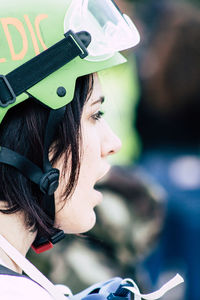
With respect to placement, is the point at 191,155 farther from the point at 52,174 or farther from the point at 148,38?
the point at 52,174

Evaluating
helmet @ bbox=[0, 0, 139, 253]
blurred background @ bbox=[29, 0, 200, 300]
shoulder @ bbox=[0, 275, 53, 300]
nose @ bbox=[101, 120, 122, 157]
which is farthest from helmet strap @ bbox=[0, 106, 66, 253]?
blurred background @ bbox=[29, 0, 200, 300]

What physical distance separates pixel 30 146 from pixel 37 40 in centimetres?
32

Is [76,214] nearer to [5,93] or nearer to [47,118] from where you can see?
[47,118]

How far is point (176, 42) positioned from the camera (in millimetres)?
3855

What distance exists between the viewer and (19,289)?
167 cm

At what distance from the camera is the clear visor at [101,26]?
6.72ft

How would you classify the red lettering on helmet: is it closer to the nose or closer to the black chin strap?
the black chin strap

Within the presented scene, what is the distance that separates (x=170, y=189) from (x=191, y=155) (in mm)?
264

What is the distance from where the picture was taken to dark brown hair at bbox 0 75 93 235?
1960mm

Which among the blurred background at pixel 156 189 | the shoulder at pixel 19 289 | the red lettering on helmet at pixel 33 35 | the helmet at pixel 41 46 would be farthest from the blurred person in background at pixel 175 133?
the shoulder at pixel 19 289

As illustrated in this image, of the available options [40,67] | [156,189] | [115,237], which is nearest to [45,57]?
[40,67]

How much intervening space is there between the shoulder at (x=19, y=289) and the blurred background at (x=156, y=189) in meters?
1.56

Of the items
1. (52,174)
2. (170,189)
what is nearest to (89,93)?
(52,174)

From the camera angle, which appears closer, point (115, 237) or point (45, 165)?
point (45, 165)
